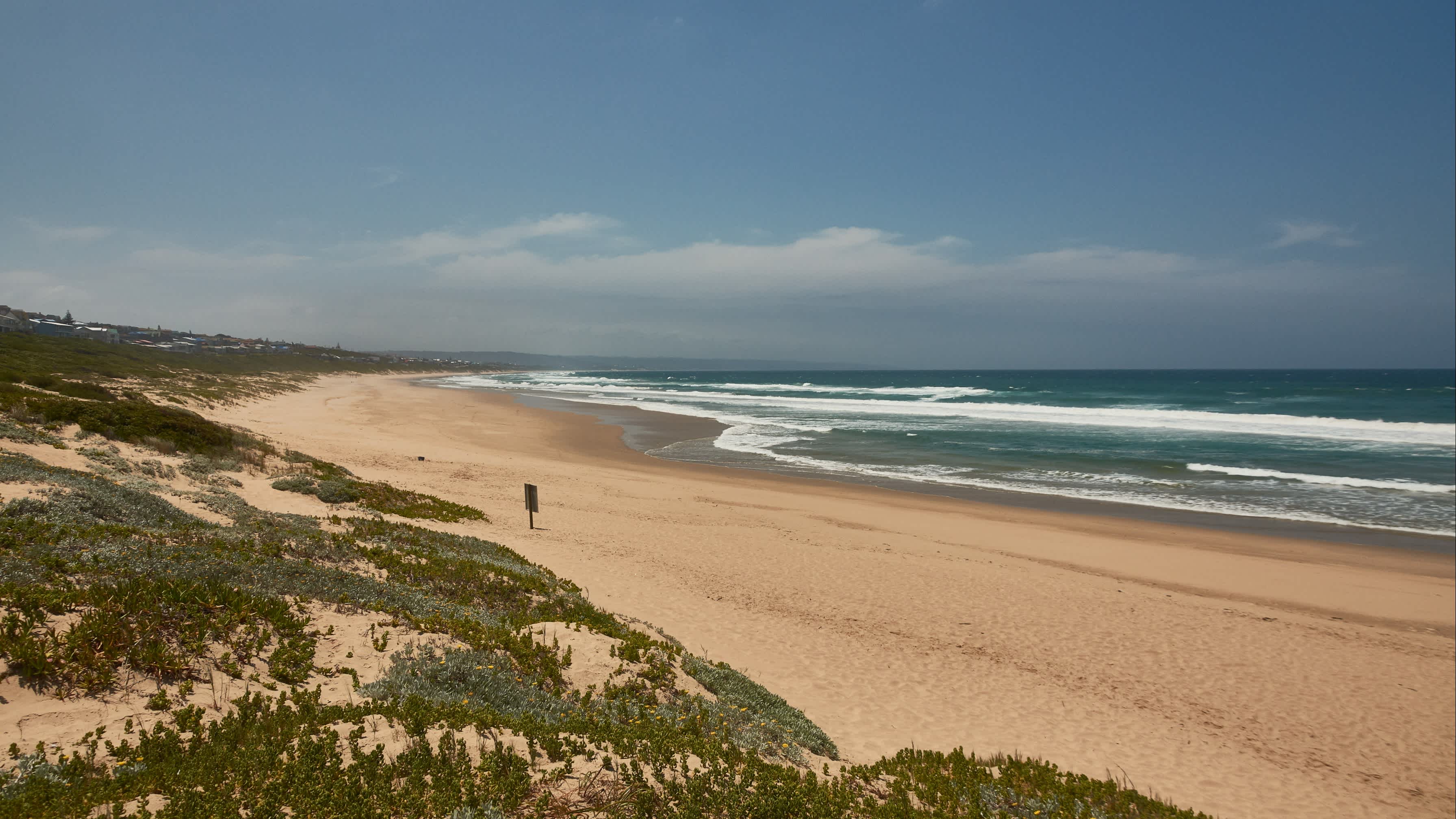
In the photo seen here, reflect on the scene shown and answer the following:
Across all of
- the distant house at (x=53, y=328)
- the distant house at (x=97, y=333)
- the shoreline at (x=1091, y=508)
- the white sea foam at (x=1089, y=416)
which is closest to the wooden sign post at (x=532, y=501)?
the shoreline at (x=1091, y=508)

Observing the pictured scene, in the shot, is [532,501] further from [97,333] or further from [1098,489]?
[97,333]

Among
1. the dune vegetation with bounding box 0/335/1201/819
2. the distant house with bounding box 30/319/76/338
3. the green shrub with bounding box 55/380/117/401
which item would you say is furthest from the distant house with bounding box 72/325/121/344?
the dune vegetation with bounding box 0/335/1201/819

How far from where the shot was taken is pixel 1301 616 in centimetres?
1132

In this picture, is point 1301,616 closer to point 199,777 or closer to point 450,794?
point 450,794

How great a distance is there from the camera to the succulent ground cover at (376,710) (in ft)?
12.6

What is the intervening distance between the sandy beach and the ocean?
479 cm

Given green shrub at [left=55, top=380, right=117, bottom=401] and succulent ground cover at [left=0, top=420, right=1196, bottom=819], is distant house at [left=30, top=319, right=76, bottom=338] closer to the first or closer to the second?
green shrub at [left=55, top=380, right=117, bottom=401]

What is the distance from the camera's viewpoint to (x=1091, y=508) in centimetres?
1962

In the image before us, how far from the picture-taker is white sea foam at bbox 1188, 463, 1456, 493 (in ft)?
73.4

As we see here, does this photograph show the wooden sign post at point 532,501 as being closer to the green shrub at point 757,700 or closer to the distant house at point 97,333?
the green shrub at point 757,700

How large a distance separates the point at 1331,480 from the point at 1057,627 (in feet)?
71.7

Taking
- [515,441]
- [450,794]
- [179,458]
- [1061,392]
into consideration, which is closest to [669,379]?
[1061,392]

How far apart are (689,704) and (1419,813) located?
7.68 meters

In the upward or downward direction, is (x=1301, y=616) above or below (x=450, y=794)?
below
